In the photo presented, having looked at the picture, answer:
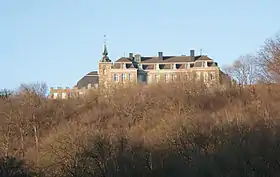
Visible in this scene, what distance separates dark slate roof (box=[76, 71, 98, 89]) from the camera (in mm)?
65944

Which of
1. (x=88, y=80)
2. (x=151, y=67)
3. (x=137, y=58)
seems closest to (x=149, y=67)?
(x=151, y=67)

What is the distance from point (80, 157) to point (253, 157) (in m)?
7.12

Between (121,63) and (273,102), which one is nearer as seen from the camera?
(273,102)

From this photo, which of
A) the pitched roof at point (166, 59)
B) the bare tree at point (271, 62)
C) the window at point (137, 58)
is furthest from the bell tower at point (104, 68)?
the bare tree at point (271, 62)

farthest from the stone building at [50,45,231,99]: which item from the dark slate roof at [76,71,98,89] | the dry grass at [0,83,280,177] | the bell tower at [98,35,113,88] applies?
the dry grass at [0,83,280,177]

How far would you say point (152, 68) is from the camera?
2368 inches

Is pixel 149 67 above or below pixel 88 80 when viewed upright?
above

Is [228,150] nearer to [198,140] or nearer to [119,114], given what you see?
[198,140]

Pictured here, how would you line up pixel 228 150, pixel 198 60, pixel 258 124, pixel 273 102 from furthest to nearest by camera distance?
pixel 198 60 < pixel 273 102 < pixel 258 124 < pixel 228 150

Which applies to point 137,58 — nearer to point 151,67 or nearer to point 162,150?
point 151,67

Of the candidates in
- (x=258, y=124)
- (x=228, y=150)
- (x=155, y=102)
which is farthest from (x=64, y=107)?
(x=228, y=150)

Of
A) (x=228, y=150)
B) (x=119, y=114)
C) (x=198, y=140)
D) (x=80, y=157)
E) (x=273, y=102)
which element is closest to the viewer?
(x=80, y=157)

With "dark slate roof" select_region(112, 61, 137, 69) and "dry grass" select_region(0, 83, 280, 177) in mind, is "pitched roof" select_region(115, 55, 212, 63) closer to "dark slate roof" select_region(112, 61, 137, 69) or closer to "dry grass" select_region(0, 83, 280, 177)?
"dark slate roof" select_region(112, 61, 137, 69)

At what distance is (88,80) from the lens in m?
66.8
